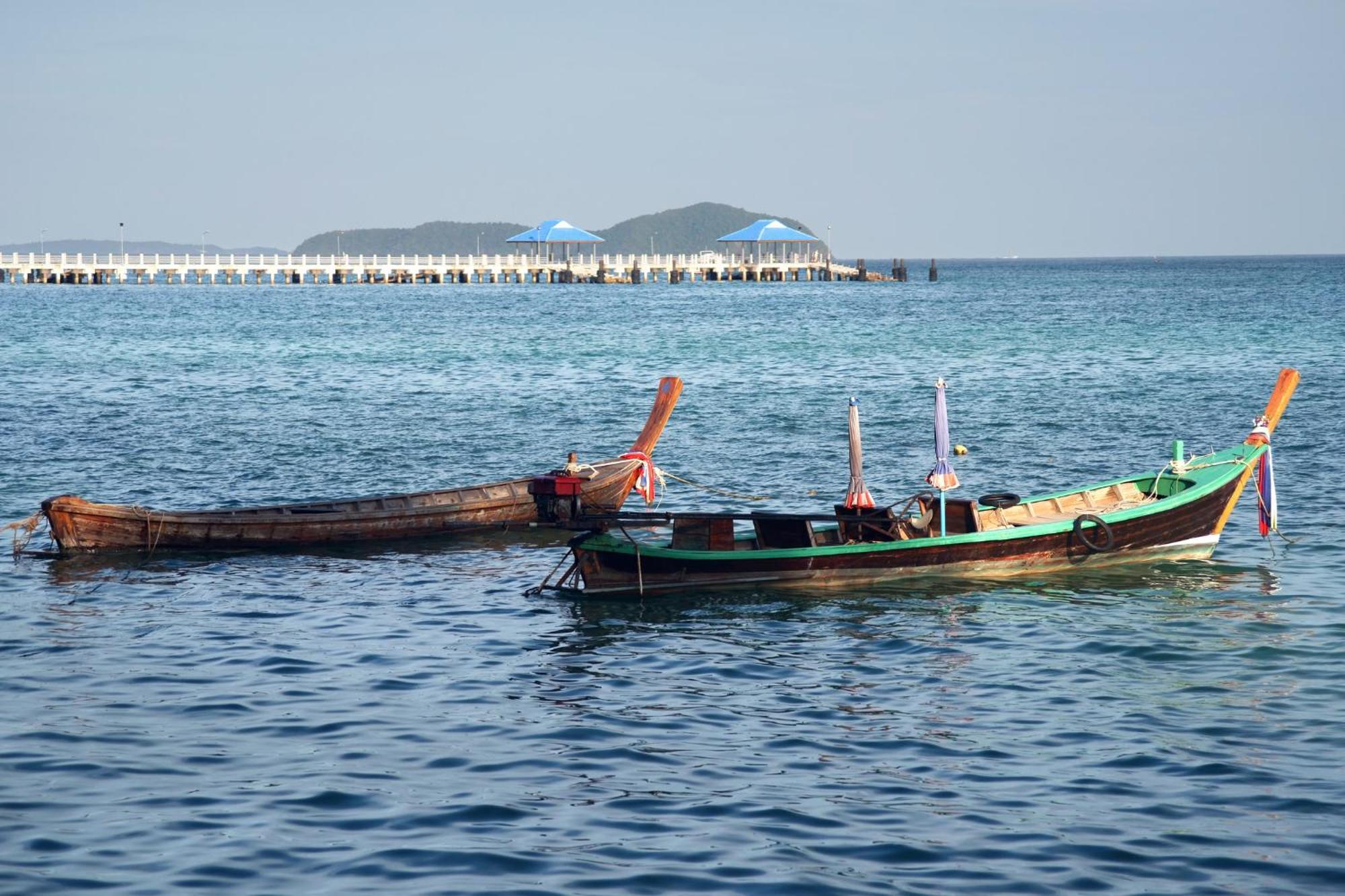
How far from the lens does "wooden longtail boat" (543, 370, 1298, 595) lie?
21172 mm

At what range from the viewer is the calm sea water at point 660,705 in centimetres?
1182

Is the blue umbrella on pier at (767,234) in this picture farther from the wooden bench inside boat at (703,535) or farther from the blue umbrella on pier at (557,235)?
the wooden bench inside boat at (703,535)

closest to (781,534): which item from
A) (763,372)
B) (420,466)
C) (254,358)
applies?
(420,466)

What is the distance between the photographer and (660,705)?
15938 mm

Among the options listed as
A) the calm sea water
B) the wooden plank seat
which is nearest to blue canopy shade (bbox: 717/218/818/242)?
the calm sea water

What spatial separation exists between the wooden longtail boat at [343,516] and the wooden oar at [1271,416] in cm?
969

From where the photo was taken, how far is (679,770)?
13.8m

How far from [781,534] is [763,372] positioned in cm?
3601

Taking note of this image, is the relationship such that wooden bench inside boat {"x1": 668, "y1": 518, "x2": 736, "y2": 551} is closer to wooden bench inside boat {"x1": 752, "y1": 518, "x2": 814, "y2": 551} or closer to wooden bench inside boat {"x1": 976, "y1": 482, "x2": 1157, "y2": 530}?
wooden bench inside boat {"x1": 752, "y1": 518, "x2": 814, "y2": 551}

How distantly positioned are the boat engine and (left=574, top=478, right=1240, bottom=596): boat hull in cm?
70

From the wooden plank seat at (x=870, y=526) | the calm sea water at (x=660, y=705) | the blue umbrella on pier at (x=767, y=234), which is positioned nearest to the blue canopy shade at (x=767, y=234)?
the blue umbrella on pier at (x=767, y=234)

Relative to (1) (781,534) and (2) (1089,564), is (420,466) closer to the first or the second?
(1) (781,534)

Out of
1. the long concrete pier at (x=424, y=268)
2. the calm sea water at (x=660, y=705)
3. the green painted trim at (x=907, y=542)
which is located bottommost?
the calm sea water at (x=660, y=705)

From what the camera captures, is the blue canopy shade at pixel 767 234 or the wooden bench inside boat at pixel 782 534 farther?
the blue canopy shade at pixel 767 234
